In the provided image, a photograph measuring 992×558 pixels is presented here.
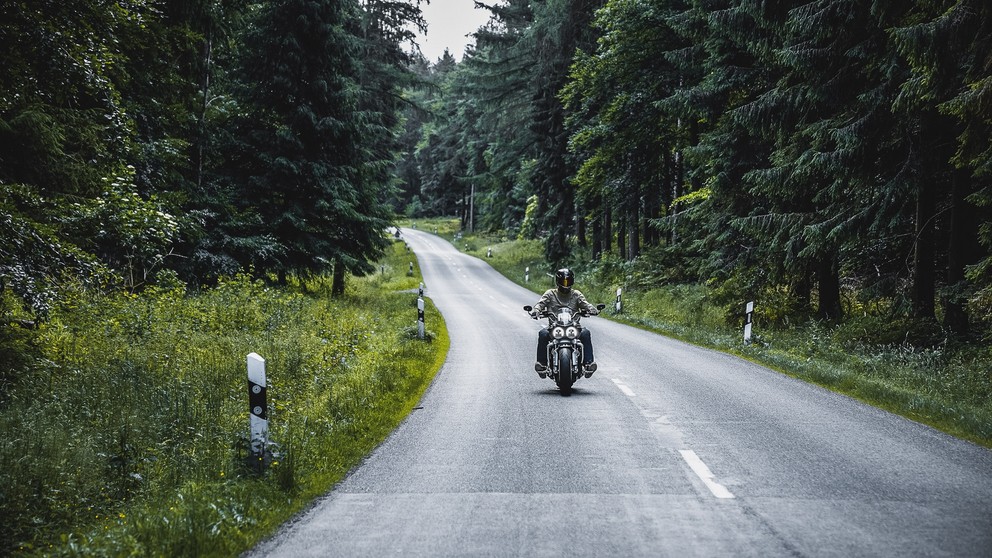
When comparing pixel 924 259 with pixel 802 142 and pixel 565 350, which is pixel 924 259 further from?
pixel 565 350

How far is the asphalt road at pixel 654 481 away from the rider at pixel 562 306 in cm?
43

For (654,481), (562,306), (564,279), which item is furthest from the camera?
(562,306)

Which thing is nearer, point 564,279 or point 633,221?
point 564,279

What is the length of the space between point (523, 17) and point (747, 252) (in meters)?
26.2

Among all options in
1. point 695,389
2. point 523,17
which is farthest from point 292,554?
point 523,17

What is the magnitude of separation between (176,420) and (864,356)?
492 inches

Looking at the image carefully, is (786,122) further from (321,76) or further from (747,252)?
(321,76)

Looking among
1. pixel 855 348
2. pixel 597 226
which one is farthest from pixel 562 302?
pixel 597 226

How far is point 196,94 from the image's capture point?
59.6ft

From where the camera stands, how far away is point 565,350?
32.9 ft

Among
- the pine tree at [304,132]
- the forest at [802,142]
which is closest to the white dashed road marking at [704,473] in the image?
the forest at [802,142]

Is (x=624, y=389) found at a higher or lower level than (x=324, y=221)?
lower

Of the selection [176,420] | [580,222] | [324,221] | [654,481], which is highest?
[580,222]

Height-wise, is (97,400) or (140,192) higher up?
(140,192)
